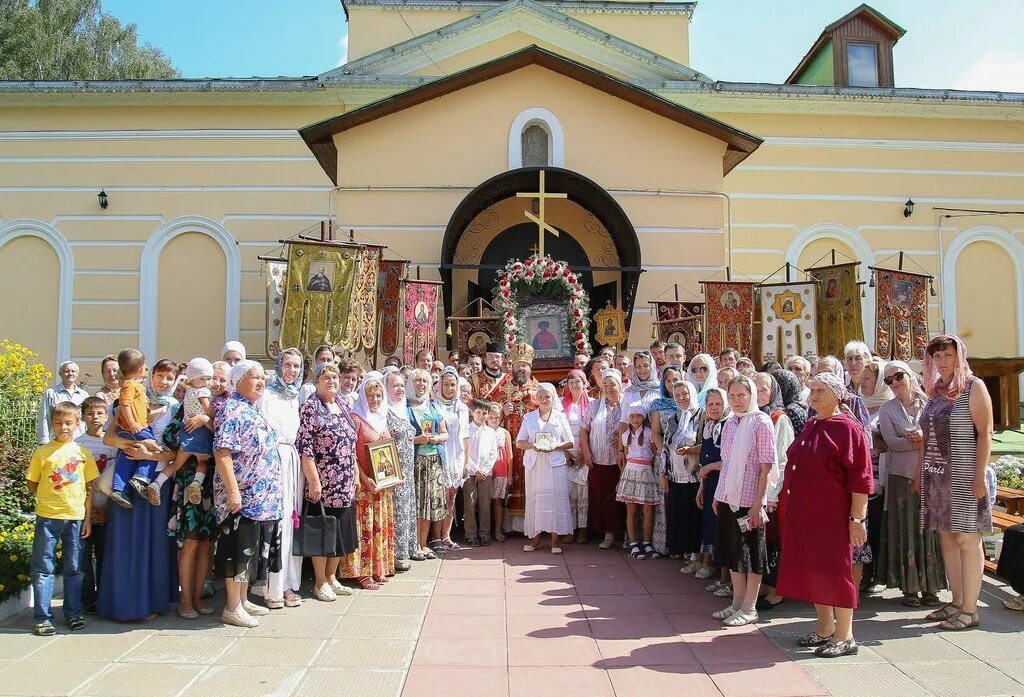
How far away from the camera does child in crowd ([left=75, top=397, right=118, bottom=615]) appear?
225 inches

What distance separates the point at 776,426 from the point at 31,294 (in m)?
17.3

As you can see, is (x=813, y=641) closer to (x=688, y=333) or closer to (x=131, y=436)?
(x=131, y=436)

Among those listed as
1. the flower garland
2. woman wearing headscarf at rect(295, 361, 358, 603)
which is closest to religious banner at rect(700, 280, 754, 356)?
the flower garland

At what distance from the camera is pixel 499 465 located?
8219 millimetres

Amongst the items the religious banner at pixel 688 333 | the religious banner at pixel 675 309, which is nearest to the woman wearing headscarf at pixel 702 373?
the religious banner at pixel 688 333

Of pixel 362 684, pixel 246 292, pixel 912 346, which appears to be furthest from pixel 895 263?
pixel 362 684

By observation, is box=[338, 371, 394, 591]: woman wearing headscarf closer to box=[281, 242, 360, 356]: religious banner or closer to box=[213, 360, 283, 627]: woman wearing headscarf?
box=[213, 360, 283, 627]: woman wearing headscarf

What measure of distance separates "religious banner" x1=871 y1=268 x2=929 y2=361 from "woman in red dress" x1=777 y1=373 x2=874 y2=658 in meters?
8.31

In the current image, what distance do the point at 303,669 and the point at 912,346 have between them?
11.4 meters

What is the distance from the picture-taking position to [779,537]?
5840 millimetres

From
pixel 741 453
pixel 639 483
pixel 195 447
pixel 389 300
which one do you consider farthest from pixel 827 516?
pixel 389 300

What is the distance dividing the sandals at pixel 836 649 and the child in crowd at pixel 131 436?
4665mm

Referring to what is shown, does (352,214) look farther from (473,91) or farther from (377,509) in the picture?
(377,509)

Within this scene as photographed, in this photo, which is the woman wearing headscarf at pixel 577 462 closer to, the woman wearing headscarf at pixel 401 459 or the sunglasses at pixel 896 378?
the woman wearing headscarf at pixel 401 459
